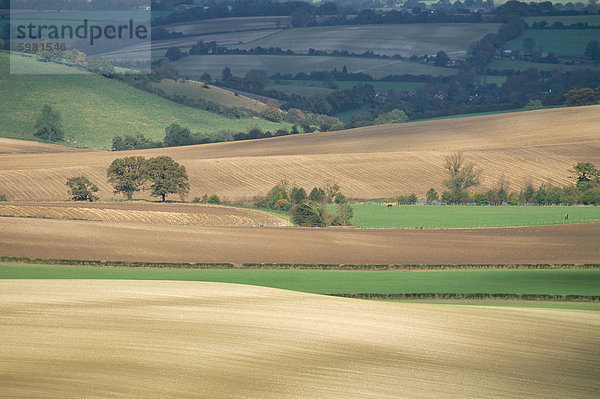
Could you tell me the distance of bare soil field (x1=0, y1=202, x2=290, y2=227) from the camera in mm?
68562

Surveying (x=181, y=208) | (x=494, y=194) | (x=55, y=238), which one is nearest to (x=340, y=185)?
(x=494, y=194)

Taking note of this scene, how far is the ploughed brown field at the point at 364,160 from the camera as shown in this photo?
93.9m

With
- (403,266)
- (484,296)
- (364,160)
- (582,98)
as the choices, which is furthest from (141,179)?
(582,98)

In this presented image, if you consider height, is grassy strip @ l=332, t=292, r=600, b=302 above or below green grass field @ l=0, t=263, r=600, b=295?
below

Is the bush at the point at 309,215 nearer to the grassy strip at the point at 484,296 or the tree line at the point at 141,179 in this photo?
the tree line at the point at 141,179

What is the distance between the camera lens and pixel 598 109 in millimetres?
135250

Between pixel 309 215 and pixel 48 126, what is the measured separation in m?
86.2

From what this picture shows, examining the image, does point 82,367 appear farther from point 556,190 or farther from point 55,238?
point 556,190

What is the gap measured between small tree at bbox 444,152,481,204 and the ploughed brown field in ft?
5.20

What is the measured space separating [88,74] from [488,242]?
446ft

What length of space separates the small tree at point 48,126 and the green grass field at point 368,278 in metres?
101

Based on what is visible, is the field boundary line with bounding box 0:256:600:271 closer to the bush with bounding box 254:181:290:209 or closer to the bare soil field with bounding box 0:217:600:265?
the bare soil field with bounding box 0:217:600:265

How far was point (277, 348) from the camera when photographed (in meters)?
23.3

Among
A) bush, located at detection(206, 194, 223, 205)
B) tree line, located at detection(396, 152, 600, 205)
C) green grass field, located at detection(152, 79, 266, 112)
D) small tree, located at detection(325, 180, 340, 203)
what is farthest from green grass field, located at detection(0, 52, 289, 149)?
tree line, located at detection(396, 152, 600, 205)
